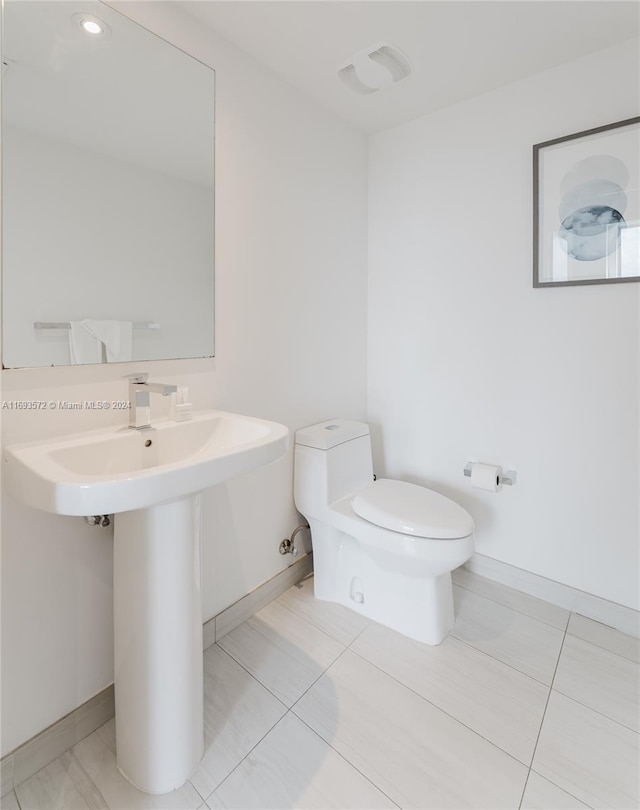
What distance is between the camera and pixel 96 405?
1203 millimetres

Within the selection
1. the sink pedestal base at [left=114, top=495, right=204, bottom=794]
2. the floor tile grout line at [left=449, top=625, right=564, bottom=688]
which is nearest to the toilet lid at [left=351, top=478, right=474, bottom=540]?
the floor tile grout line at [left=449, top=625, right=564, bottom=688]

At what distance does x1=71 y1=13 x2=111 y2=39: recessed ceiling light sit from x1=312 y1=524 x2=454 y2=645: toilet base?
68.9 inches

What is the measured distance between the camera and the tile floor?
106 centimetres

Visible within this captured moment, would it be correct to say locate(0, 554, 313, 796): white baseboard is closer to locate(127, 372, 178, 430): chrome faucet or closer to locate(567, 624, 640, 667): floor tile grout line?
locate(127, 372, 178, 430): chrome faucet

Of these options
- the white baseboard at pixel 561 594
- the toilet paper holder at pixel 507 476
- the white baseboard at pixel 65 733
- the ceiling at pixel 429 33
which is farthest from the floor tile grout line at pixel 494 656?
the ceiling at pixel 429 33

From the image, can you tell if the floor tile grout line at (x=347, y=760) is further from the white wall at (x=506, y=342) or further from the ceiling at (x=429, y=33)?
the ceiling at (x=429, y=33)

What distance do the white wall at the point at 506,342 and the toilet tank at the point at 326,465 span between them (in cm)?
39

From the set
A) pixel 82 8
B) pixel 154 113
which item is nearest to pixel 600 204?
pixel 154 113

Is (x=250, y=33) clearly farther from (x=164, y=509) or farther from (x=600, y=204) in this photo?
(x=164, y=509)

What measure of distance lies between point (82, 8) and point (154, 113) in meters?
0.27

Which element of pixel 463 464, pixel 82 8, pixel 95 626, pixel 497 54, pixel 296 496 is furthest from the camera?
pixel 463 464

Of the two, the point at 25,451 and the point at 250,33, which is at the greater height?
the point at 250,33

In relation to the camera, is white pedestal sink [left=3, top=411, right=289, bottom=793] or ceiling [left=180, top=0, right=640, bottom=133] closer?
white pedestal sink [left=3, top=411, right=289, bottom=793]

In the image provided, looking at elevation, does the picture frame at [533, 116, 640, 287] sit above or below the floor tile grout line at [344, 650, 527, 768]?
above
